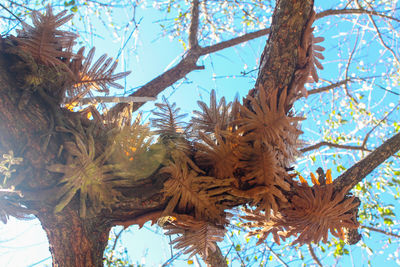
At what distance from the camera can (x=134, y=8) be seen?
235 centimetres

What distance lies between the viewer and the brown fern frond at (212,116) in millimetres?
987

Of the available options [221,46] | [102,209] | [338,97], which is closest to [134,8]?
[221,46]

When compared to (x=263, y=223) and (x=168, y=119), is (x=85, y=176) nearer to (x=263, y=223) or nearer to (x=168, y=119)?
(x=168, y=119)

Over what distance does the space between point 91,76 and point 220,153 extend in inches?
20.9

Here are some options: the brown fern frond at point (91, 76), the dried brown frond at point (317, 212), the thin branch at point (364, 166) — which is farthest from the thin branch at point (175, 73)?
the thin branch at point (364, 166)

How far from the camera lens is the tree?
0.82 meters

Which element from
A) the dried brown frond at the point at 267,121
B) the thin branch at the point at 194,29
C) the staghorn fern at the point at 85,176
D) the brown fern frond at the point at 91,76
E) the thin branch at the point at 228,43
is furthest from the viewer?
the thin branch at the point at 194,29

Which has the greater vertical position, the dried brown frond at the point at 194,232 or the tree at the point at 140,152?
the tree at the point at 140,152

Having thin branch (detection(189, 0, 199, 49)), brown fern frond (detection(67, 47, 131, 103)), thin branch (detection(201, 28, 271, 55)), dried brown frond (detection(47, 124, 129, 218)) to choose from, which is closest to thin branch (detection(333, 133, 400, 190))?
dried brown frond (detection(47, 124, 129, 218))

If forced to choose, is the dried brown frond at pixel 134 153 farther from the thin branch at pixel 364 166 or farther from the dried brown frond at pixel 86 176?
the thin branch at pixel 364 166

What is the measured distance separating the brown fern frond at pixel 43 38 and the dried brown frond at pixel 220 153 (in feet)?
1.69

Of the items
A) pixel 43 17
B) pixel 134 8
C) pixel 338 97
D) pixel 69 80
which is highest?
pixel 134 8

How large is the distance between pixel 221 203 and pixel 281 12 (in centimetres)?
69

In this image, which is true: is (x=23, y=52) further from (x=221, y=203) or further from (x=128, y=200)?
(x=221, y=203)
